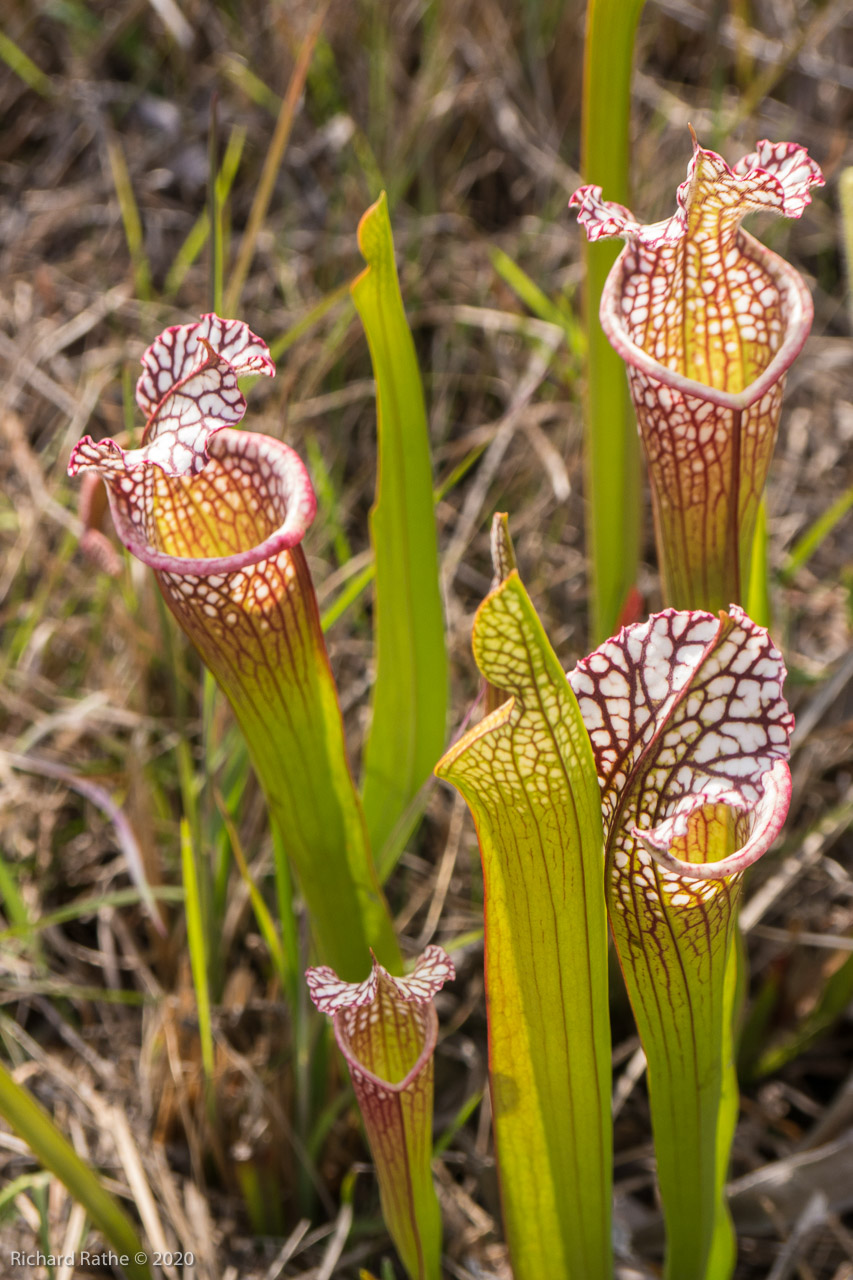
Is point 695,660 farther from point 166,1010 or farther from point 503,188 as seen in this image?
point 503,188

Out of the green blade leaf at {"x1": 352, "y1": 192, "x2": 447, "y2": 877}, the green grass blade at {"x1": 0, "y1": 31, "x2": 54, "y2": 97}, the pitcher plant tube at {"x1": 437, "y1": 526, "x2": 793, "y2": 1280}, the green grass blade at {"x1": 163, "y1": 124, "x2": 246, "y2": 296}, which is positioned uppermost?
the green grass blade at {"x1": 0, "y1": 31, "x2": 54, "y2": 97}

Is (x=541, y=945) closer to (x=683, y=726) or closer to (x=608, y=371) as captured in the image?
(x=683, y=726)

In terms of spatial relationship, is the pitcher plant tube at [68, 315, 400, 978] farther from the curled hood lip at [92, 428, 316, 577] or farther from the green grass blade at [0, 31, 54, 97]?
the green grass blade at [0, 31, 54, 97]

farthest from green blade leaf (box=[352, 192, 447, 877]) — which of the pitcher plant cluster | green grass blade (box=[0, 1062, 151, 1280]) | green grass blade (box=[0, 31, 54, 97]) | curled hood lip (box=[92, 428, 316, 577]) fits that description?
green grass blade (box=[0, 31, 54, 97])

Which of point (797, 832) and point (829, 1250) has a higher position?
point (797, 832)

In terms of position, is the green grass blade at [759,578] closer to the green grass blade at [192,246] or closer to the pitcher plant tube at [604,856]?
the pitcher plant tube at [604,856]

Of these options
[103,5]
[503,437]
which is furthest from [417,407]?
[103,5]
